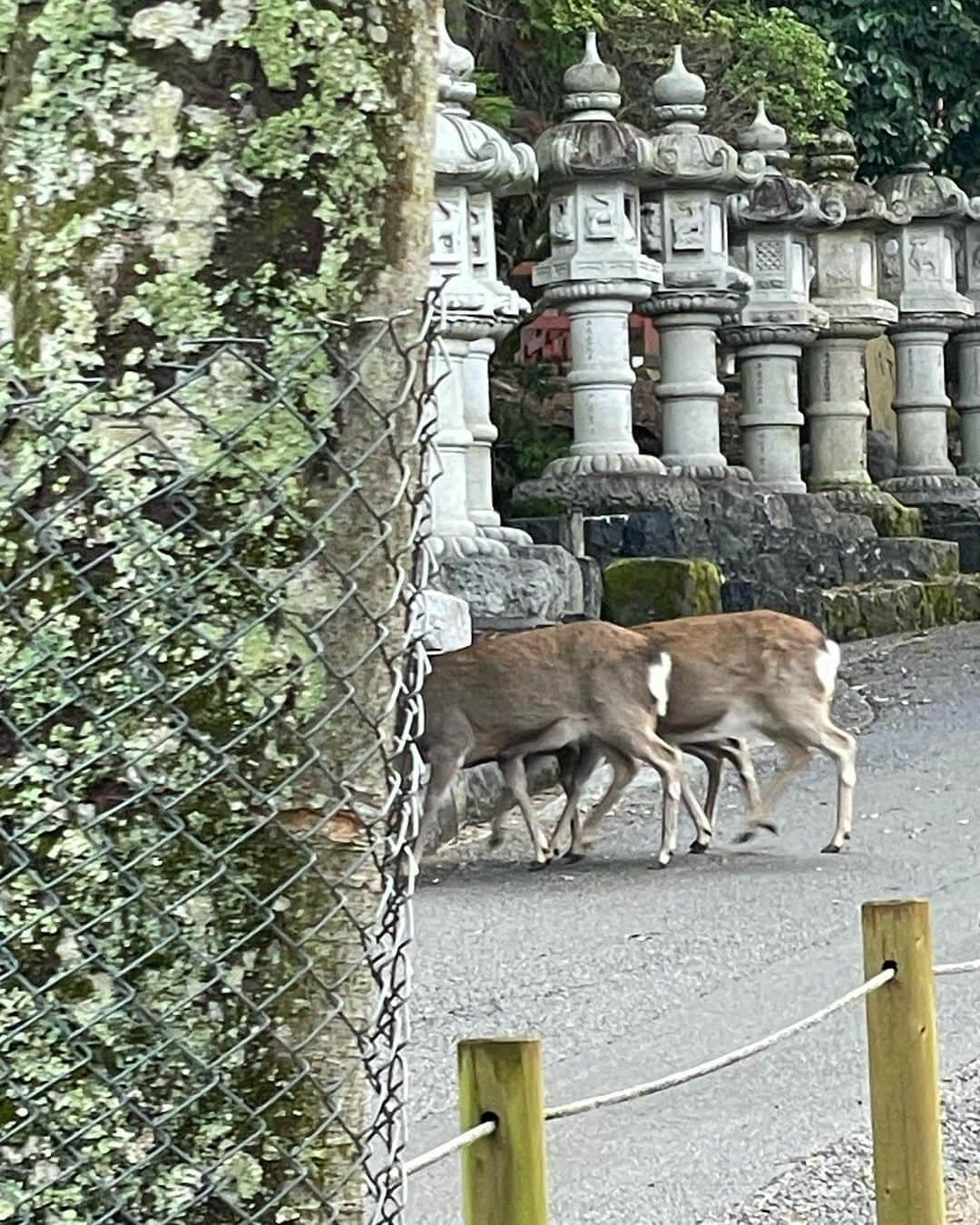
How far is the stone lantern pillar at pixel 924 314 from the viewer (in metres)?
20.6

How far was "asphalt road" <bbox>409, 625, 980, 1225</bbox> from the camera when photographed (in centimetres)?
611

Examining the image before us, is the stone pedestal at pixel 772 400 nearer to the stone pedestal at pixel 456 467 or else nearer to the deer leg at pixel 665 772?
the stone pedestal at pixel 456 467

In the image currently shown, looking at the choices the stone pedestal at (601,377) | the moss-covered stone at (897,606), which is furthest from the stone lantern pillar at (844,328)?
the stone pedestal at (601,377)

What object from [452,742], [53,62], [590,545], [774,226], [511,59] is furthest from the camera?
[511,59]

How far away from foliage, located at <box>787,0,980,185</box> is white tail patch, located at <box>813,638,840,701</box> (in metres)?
11.8

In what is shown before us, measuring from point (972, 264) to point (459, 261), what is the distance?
9.93 meters

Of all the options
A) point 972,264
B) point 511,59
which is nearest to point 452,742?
point 511,59

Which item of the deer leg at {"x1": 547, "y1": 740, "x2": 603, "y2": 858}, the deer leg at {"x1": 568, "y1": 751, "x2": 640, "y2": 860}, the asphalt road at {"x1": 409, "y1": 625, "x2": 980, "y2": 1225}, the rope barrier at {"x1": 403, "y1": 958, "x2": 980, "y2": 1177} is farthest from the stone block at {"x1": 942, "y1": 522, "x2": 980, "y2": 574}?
the rope barrier at {"x1": 403, "y1": 958, "x2": 980, "y2": 1177}

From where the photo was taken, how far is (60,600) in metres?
2.96

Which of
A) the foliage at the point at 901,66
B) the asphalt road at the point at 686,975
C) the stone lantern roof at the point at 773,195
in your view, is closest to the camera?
the asphalt road at the point at 686,975

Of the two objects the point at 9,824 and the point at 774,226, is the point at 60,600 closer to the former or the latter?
the point at 9,824

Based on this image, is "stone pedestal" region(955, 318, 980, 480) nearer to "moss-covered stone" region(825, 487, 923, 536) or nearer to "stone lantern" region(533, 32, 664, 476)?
"moss-covered stone" region(825, 487, 923, 536)

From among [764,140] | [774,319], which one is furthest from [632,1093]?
[764,140]

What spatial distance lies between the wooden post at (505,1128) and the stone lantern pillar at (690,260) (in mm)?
12632
